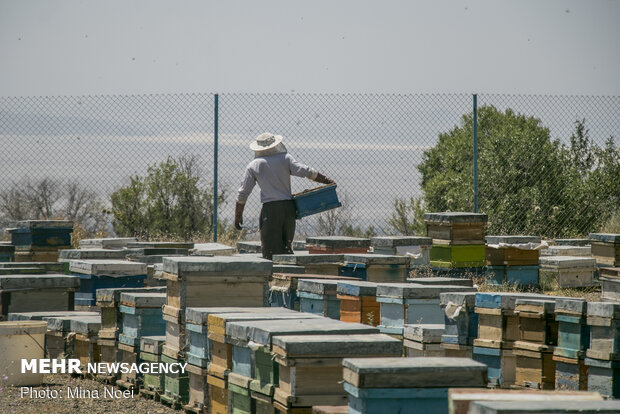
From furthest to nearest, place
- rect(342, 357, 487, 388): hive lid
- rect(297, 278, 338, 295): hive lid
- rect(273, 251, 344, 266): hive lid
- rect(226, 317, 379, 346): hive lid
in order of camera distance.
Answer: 1. rect(273, 251, 344, 266): hive lid
2. rect(297, 278, 338, 295): hive lid
3. rect(226, 317, 379, 346): hive lid
4. rect(342, 357, 487, 388): hive lid

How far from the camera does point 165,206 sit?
62.4 feet

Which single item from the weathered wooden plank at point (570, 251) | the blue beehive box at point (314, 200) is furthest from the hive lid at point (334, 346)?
the weathered wooden plank at point (570, 251)

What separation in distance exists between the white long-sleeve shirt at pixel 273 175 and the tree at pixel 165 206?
6936 mm

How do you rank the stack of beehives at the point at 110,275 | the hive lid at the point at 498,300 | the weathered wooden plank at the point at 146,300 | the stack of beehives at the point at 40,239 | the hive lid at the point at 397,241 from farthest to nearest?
1. the stack of beehives at the point at 40,239
2. the hive lid at the point at 397,241
3. the stack of beehives at the point at 110,275
4. the weathered wooden plank at the point at 146,300
5. the hive lid at the point at 498,300

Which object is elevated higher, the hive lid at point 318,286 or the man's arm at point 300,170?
the man's arm at point 300,170

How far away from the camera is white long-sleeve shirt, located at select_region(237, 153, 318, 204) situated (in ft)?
37.8

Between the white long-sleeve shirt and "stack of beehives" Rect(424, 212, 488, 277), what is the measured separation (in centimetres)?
256

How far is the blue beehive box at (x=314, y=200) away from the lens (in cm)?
1159

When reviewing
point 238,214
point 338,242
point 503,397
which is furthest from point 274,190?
point 503,397

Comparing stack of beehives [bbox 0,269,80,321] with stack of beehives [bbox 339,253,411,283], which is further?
stack of beehives [bbox 339,253,411,283]

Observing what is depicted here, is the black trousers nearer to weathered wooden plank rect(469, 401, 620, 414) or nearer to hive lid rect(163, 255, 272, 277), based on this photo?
hive lid rect(163, 255, 272, 277)

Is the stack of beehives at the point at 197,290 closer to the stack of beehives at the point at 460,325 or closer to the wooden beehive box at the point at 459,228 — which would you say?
the stack of beehives at the point at 460,325

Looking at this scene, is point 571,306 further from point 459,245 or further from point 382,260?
point 459,245

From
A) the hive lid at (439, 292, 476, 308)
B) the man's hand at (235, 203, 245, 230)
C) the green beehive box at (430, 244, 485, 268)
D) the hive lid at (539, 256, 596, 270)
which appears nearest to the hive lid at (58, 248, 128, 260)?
the man's hand at (235, 203, 245, 230)
